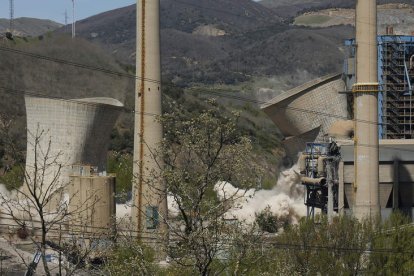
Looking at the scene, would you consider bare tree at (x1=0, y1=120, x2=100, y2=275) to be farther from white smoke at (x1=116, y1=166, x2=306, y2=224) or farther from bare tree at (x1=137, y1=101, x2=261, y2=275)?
white smoke at (x1=116, y1=166, x2=306, y2=224)

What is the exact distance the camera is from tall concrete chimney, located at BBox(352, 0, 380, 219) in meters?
32.4

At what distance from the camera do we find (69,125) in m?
48.9

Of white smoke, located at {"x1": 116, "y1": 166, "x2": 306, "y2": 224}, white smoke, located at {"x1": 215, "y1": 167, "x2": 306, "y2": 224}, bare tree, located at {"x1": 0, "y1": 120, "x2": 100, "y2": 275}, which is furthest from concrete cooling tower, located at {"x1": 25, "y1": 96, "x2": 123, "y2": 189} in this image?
bare tree, located at {"x1": 0, "y1": 120, "x2": 100, "y2": 275}

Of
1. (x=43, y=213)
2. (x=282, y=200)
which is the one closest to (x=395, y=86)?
(x=282, y=200)

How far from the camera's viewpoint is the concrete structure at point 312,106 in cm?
4681

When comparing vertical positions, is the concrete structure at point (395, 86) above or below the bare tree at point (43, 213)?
above

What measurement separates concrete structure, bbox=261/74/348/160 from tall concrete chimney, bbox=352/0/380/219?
13387 millimetres

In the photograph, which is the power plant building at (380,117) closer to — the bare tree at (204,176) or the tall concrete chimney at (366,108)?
the tall concrete chimney at (366,108)

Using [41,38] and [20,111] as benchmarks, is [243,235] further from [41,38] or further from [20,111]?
[41,38]

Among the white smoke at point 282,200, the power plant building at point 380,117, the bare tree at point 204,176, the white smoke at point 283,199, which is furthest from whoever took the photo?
the white smoke at point 283,199

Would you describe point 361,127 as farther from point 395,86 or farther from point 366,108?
point 395,86

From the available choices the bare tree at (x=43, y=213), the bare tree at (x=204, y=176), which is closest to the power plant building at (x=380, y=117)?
the bare tree at (x=43, y=213)

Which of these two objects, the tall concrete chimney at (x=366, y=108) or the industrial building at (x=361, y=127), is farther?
the industrial building at (x=361, y=127)

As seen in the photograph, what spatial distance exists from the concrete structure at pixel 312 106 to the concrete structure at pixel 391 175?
8.29 m
